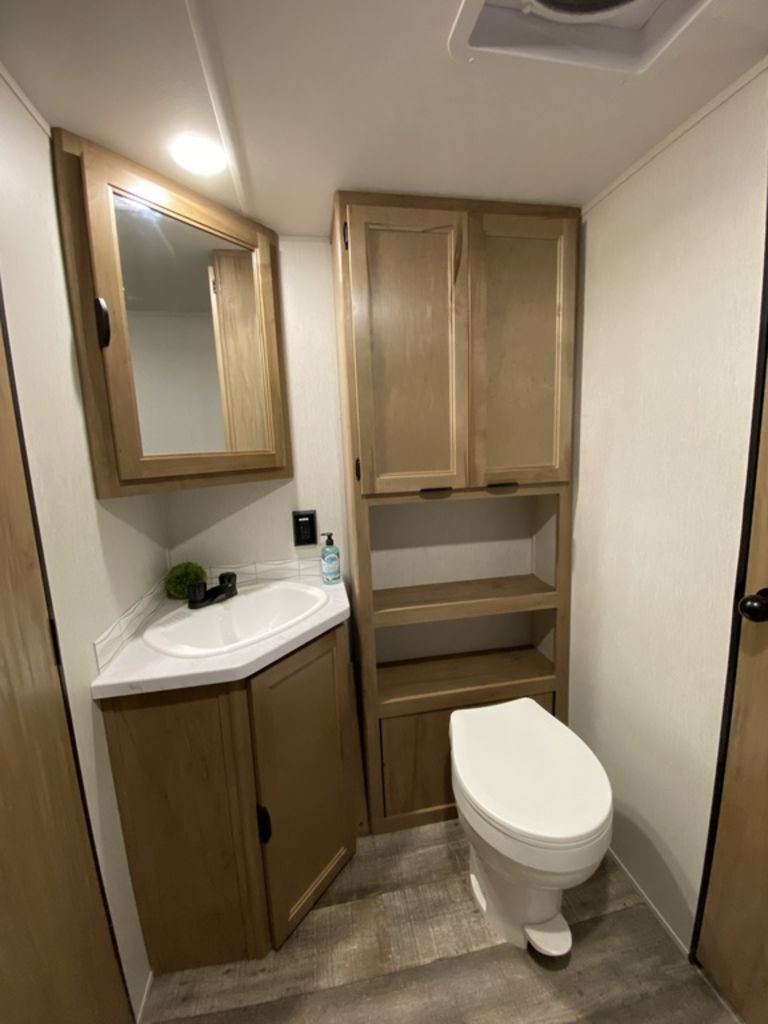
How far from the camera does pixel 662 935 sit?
1.19m

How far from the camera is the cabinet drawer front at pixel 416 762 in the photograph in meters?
1.51

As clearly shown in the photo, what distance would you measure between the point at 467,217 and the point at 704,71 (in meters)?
0.59

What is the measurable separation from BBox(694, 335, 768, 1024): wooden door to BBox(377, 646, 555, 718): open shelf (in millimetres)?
633

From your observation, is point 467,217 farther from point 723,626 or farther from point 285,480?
point 723,626

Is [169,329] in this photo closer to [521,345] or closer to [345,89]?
[345,89]

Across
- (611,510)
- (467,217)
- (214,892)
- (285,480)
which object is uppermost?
(467,217)

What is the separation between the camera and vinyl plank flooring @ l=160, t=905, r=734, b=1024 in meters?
1.03

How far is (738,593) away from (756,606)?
0.08 metres

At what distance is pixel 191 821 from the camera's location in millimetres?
1058

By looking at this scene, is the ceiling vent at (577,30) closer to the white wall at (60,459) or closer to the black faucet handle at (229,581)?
the white wall at (60,459)

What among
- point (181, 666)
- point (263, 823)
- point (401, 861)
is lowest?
point (401, 861)

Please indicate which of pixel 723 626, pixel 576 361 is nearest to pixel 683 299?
pixel 576 361

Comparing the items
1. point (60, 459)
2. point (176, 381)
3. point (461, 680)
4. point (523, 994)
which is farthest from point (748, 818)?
point (176, 381)

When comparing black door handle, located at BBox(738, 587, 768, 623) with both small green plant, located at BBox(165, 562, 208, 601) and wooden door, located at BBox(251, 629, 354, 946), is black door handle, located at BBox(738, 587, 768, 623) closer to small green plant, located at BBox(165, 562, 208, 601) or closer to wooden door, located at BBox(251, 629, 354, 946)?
wooden door, located at BBox(251, 629, 354, 946)
